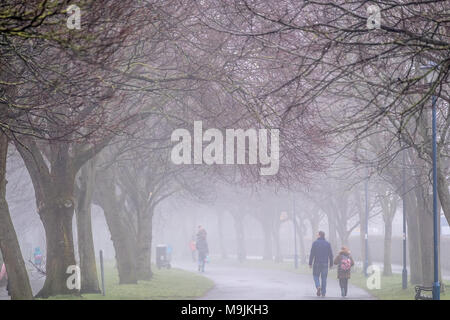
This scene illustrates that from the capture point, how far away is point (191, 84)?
19.4 meters

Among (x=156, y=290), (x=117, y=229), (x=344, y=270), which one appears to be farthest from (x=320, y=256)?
(x=117, y=229)

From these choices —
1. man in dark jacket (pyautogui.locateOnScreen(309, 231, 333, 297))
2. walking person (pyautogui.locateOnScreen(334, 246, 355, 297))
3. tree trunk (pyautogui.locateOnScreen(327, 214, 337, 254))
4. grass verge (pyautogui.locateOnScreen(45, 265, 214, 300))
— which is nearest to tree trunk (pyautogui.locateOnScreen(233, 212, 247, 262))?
tree trunk (pyautogui.locateOnScreen(327, 214, 337, 254))

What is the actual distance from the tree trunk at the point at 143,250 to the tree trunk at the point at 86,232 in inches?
317

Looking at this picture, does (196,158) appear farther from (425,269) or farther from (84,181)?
(425,269)

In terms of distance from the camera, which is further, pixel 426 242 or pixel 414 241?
pixel 414 241

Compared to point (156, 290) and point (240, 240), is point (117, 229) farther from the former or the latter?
point (240, 240)

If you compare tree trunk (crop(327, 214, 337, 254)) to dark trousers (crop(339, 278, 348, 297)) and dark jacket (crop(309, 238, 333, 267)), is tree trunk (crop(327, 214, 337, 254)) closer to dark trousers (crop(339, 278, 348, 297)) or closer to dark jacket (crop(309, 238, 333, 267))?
dark jacket (crop(309, 238, 333, 267))

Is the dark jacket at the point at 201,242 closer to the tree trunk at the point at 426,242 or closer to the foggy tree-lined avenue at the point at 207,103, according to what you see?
the foggy tree-lined avenue at the point at 207,103

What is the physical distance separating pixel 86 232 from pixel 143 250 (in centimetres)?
897

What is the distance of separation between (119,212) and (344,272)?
9.50 m

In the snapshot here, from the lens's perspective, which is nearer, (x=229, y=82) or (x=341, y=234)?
(x=229, y=82)

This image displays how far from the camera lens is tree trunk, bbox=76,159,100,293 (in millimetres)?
22359

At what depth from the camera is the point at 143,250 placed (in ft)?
105
